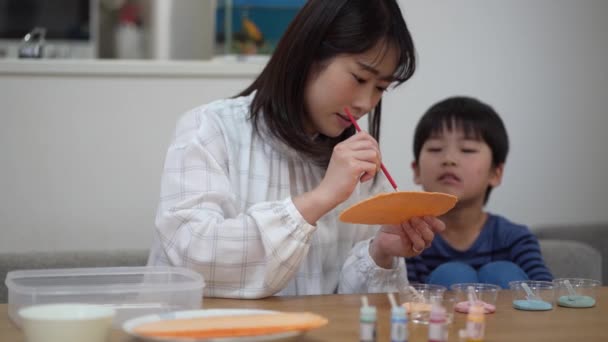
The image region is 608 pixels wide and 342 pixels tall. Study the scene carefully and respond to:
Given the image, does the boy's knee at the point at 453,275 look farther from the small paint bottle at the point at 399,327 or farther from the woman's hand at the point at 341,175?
the small paint bottle at the point at 399,327

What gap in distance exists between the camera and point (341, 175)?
1411mm

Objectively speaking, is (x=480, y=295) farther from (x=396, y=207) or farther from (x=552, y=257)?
(x=552, y=257)

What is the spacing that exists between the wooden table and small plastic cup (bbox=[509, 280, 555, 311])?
2 cm

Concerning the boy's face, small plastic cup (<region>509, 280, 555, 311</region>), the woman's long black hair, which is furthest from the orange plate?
the boy's face

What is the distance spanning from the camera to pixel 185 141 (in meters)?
1.55

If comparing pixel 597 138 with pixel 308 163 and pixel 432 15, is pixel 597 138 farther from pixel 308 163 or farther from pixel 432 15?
pixel 308 163

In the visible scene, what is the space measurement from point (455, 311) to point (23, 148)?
1433mm

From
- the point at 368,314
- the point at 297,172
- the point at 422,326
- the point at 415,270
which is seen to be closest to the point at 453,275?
the point at 415,270

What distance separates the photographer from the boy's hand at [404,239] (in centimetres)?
151

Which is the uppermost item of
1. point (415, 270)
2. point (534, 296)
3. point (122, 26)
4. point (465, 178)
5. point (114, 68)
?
point (122, 26)

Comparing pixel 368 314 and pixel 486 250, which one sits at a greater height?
pixel 368 314

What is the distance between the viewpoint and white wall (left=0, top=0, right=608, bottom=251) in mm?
2326

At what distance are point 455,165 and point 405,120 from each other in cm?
48

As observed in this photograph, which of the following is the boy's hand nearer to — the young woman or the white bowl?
the young woman
